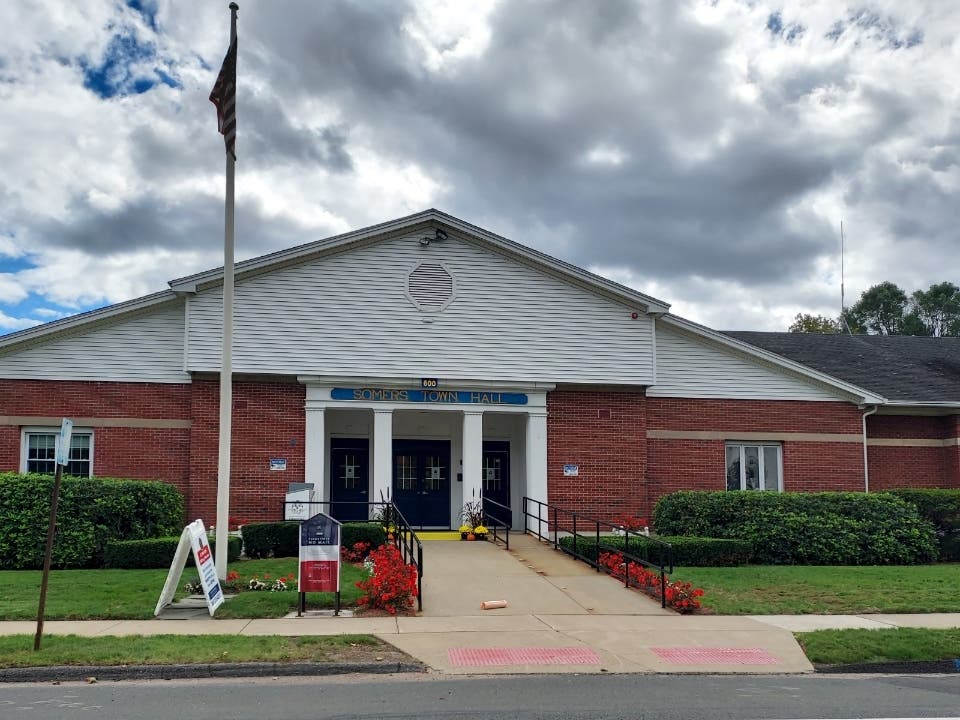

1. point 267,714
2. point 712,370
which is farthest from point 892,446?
point 267,714

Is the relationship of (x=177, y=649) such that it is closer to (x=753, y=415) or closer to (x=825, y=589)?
(x=825, y=589)

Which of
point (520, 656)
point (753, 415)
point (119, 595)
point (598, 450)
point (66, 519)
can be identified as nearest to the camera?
point (520, 656)

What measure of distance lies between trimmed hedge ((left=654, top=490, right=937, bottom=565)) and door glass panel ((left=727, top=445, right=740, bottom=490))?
3.57 metres

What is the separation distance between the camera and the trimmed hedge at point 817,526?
1839 cm

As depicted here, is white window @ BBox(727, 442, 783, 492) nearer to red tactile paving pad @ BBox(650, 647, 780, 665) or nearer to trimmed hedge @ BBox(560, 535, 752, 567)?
trimmed hedge @ BBox(560, 535, 752, 567)

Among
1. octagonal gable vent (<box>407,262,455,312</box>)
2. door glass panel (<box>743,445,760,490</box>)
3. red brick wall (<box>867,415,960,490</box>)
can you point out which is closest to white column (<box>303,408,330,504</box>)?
octagonal gable vent (<box>407,262,455,312</box>)

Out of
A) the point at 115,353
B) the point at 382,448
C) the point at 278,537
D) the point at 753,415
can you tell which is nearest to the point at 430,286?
the point at 382,448

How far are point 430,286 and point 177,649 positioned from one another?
12.5 m

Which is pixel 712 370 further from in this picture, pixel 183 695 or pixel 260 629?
pixel 183 695

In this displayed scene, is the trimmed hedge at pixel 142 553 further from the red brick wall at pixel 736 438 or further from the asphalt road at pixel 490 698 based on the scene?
the red brick wall at pixel 736 438

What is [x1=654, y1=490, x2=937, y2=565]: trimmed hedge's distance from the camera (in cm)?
1839

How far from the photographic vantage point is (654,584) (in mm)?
14500

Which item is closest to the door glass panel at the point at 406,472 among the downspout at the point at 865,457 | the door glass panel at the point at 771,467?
the door glass panel at the point at 771,467

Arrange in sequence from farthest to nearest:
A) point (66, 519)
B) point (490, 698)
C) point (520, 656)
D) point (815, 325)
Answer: point (815, 325) → point (66, 519) → point (520, 656) → point (490, 698)
